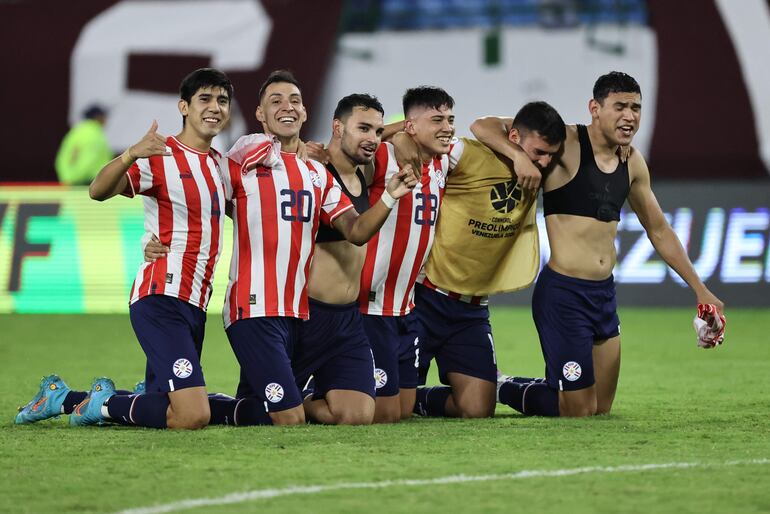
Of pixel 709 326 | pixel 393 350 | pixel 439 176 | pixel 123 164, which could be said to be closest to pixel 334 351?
pixel 393 350

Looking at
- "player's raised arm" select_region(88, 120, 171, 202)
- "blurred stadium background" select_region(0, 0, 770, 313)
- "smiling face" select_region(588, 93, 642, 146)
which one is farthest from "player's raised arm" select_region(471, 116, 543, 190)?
"blurred stadium background" select_region(0, 0, 770, 313)

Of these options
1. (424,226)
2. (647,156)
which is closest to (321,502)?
(424,226)

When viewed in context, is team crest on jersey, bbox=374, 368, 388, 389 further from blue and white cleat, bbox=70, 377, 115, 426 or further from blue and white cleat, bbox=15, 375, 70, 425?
blue and white cleat, bbox=15, 375, 70, 425

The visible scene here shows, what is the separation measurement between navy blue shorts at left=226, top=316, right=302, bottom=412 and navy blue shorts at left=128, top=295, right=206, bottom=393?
24cm

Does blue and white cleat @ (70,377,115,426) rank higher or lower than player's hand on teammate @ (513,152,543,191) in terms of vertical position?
lower

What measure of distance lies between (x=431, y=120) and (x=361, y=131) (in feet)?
1.42

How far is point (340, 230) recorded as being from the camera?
22.8 feet

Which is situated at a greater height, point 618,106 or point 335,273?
point 618,106

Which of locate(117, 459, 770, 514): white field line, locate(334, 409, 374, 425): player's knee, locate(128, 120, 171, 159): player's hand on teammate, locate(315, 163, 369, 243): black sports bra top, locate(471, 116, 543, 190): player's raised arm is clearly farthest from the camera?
locate(471, 116, 543, 190): player's raised arm

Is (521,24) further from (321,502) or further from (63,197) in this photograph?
(321,502)

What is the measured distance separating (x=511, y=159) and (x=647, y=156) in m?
10.1

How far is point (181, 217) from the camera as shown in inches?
266

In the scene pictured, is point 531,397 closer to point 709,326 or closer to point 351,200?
point 709,326

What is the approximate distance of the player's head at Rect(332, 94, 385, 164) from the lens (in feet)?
23.1
